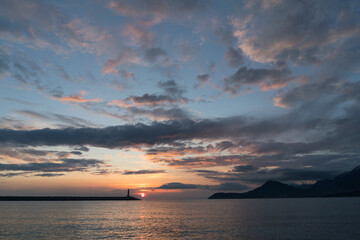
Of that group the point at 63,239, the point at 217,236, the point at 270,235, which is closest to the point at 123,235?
the point at 63,239

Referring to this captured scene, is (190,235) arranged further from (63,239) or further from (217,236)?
(63,239)

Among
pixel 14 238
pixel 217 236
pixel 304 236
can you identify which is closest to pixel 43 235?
pixel 14 238

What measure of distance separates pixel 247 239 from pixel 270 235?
26.9ft

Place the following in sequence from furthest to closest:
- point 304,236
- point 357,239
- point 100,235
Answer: point 100,235
point 304,236
point 357,239

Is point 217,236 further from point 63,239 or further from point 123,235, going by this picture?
point 63,239

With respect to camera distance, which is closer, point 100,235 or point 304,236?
point 304,236

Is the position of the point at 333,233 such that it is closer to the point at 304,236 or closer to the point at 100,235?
the point at 304,236

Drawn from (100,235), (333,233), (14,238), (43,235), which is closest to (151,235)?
(100,235)

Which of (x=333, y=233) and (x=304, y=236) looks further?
(x=333, y=233)

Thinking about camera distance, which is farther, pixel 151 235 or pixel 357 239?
pixel 151 235

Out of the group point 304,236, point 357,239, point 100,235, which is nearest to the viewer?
point 357,239

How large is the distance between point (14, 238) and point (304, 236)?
222ft

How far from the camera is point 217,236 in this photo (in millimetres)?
62938

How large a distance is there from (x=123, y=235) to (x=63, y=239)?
47.4 ft
